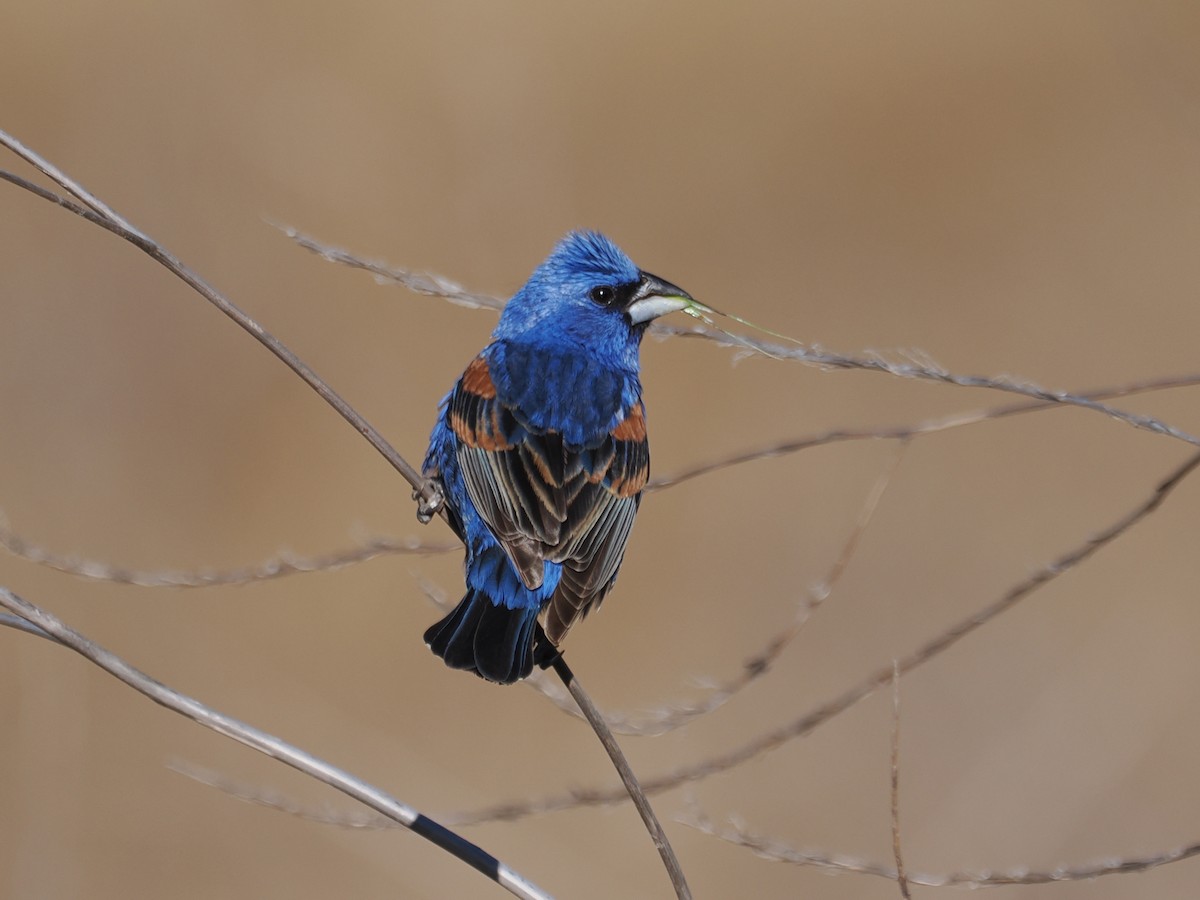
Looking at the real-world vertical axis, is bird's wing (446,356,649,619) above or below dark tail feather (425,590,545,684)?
above

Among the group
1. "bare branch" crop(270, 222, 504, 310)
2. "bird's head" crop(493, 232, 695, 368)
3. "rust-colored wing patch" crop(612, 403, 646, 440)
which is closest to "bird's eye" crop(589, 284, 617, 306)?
"bird's head" crop(493, 232, 695, 368)

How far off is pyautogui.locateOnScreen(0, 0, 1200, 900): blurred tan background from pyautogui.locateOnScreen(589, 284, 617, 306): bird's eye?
2.01 meters

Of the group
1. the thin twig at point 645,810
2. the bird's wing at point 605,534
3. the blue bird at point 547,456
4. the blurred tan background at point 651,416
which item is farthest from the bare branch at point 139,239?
the blurred tan background at point 651,416

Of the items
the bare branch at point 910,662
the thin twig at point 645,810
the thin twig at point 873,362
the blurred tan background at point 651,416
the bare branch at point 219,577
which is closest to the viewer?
the thin twig at point 645,810

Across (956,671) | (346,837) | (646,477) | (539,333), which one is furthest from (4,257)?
(956,671)

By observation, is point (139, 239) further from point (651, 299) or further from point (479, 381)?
point (651, 299)

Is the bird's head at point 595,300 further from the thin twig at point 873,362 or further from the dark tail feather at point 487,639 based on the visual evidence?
the thin twig at point 873,362

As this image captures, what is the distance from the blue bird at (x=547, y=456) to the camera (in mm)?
3039

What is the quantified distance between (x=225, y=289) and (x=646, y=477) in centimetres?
382

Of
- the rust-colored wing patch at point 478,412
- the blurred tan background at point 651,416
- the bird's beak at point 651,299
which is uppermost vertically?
the blurred tan background at point 651,416

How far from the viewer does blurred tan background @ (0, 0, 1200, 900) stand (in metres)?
5.76

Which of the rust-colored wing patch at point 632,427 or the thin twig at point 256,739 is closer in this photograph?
the thin twig at point 256,739

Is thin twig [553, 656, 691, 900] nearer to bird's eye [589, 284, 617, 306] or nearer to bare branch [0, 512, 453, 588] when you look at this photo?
bare branch [0, 512, 453, 588]

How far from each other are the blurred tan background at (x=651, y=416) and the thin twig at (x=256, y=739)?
312 centimetres
